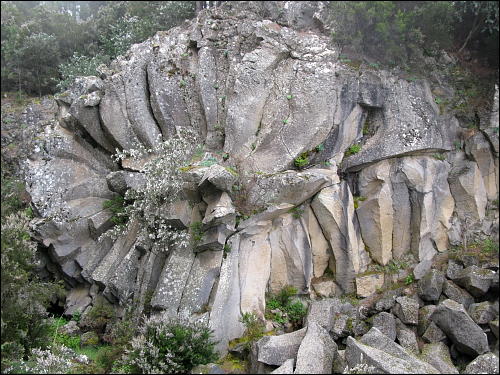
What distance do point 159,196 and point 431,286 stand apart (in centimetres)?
965

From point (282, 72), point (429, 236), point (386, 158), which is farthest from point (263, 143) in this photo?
point (429, 236)

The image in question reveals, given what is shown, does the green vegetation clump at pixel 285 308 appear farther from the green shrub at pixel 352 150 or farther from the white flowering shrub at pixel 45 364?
the white flowering shrub at pixel 45 364

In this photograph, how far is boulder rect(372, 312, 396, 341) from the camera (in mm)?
13258

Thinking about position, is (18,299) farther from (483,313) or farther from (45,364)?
(483,313)

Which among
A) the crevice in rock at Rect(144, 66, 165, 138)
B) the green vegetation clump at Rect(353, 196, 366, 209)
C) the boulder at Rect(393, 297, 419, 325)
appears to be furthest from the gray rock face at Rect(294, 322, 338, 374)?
the crevice in rock at Rect(144, 66, 165, 138)

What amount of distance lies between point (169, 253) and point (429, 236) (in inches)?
385

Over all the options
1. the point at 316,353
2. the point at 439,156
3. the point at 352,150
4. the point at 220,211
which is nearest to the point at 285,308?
the point at 316,353

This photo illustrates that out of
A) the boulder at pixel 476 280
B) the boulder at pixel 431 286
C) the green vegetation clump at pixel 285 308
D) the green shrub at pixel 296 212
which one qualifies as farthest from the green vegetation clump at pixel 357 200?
the boulder at pixel 476 280

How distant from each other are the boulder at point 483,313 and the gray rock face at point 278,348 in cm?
560

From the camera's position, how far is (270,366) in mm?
11102

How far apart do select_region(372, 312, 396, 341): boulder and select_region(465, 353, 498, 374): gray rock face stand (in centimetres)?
250

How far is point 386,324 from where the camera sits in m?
13.4

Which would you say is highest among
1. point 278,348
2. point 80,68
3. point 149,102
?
point 80,68

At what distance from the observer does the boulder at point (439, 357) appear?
11.1m
